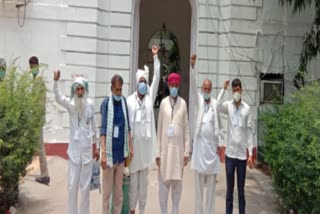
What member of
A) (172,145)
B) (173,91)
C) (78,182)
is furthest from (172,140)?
(78,182)

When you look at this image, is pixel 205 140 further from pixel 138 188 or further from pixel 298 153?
pixel 298 153

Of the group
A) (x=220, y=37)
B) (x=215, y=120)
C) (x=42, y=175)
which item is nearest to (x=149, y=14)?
(x=220, y=37)

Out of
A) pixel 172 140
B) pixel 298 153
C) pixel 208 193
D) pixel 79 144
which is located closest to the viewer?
pixel 79 144

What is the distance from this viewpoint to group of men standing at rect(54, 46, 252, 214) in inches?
253

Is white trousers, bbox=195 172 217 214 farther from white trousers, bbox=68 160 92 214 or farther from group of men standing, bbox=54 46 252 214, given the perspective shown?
white trousers, bbox=68 160 92 214

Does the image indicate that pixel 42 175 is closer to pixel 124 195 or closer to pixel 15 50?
pixel 124 195

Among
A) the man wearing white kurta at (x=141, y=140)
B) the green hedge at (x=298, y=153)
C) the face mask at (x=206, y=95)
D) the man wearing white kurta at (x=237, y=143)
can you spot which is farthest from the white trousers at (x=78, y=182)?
the green hedge at (x=298, y=153)

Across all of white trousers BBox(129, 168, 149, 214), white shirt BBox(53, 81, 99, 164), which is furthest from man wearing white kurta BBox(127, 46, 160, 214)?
white shirt BBox(53, 81, 99, 164)

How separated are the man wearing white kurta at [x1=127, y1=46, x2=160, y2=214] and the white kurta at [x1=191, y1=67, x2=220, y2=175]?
2.12 feet

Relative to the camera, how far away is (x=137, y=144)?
6.77 meters

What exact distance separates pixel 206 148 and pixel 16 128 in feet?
8.89

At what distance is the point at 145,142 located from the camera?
6.81 m

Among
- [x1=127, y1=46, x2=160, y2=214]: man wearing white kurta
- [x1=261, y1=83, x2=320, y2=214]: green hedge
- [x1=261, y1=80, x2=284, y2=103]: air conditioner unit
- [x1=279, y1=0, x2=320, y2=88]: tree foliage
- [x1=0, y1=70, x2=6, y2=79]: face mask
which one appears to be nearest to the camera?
[x1=261, y1=83, x2=320, y2=214]: green hedge

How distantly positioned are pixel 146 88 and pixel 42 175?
2980 mm
